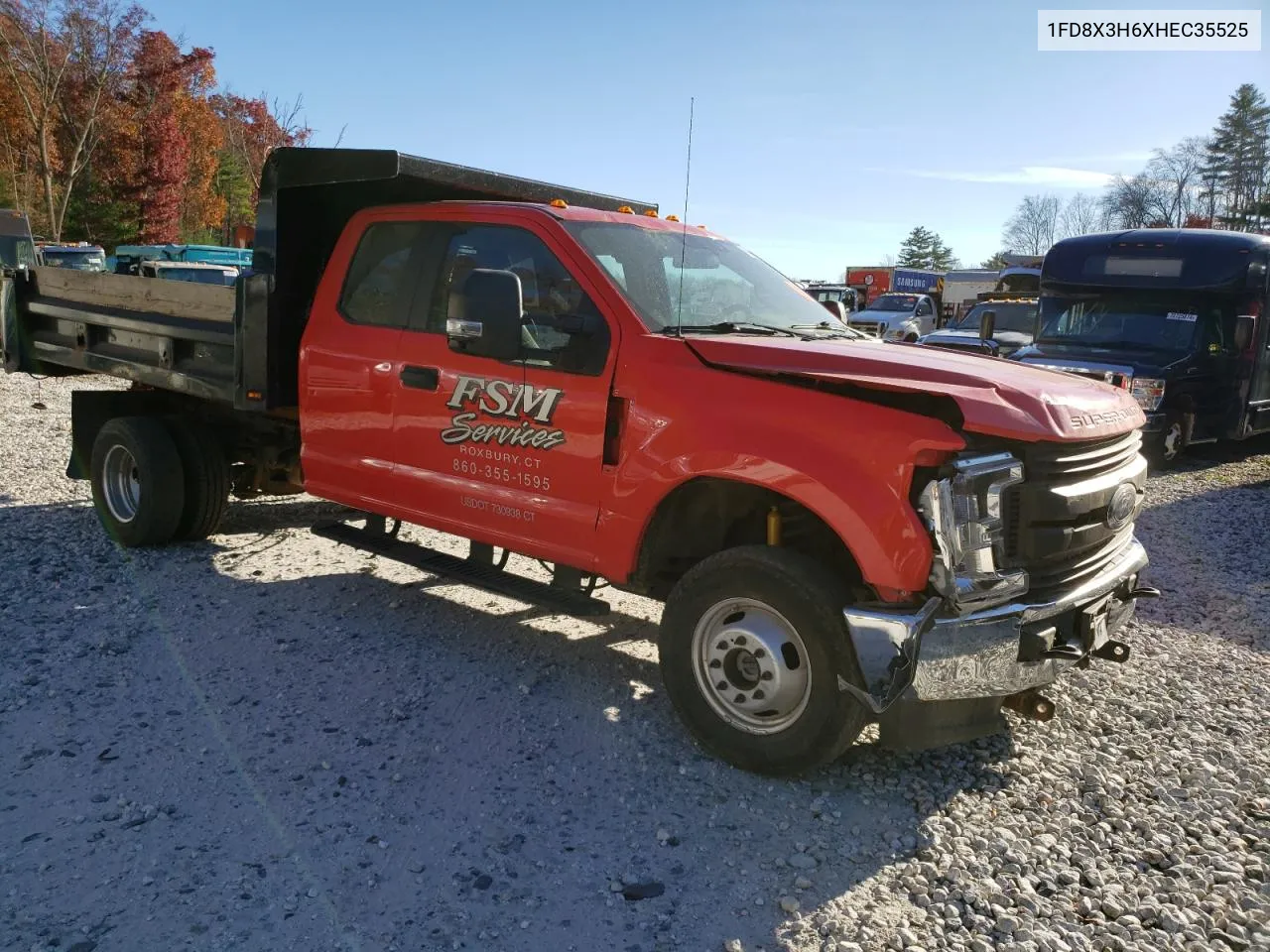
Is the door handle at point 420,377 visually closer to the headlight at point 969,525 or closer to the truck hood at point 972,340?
the headlight at point 969,525

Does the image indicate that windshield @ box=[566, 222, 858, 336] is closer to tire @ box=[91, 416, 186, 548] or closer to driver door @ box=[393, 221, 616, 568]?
driver door @ box=[393, 221, 616, 568]

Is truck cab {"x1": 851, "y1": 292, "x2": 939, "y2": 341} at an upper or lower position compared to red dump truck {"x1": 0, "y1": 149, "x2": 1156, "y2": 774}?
upper

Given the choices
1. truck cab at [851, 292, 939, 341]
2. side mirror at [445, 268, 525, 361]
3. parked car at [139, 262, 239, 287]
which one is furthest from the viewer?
truck cab at [851, 292, 939, 341]

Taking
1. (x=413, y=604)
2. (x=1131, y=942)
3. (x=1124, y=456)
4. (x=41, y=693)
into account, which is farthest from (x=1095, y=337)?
(x=41, y=693)

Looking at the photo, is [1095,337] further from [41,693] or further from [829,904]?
[41,693]

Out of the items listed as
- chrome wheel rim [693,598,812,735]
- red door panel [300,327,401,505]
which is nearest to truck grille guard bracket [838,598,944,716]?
chrome wheel rim [693,598,812,735]

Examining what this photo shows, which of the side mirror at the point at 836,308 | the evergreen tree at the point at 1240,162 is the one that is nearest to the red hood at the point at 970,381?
the side mirror at the point at 836,308

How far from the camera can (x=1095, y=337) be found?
11.5 meters

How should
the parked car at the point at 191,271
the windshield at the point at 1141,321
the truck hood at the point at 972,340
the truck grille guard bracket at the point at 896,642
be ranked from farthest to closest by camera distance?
the parked car at the point at 191,271 → the truck hood at the point at 972,340 → the windshield at the point at 1141,321 → the truck grille guard bracket at the point at 896,642

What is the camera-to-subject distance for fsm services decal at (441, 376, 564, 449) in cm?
442

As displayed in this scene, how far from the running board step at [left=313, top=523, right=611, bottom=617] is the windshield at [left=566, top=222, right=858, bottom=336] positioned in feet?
4.18

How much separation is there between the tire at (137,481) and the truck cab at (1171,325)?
8616 millimetres

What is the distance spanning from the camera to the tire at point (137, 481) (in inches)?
251

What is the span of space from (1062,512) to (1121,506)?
59 centimetres
